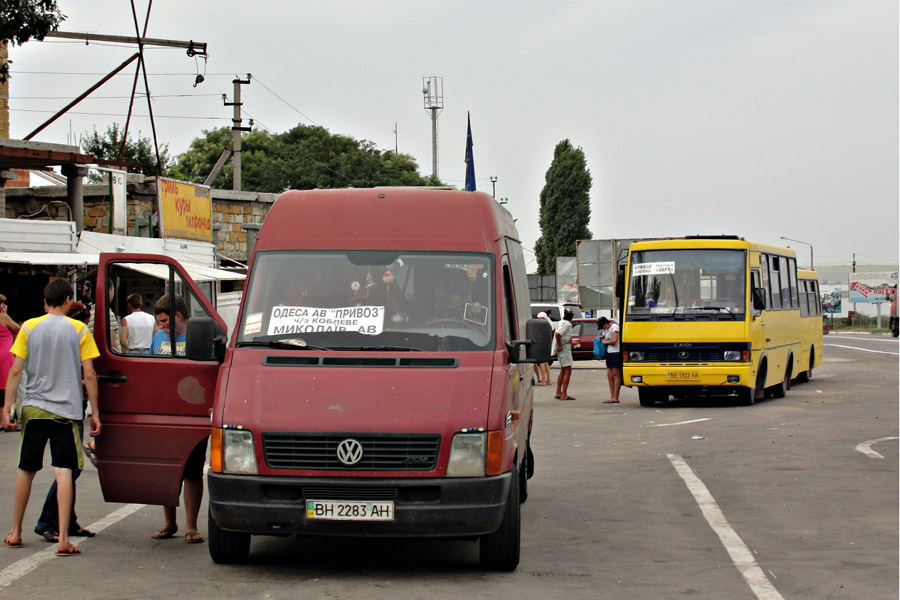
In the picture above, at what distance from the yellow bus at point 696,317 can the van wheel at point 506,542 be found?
13.3 m

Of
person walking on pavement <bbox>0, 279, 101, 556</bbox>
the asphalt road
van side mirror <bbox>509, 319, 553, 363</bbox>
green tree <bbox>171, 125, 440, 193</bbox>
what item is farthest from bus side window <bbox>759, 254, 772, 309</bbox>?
green tree <bbox>171, 125, 440, 193</bbox>

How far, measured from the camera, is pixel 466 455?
7.02 metres

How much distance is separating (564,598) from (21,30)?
1242cm

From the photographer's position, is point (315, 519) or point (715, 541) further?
point (715, 541)

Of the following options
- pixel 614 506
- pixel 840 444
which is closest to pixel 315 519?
pixel 614 506

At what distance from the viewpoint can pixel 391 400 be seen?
7.08 metres

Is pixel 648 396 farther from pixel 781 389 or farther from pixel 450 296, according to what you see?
pixel 450 296

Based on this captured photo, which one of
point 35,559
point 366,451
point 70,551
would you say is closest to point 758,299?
point 366,451

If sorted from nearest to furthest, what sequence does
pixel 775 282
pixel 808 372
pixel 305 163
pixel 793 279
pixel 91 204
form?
1. pixel 775 282
2. pixel 793 279
3. pixel 808 372
4. pixel 91 204
5. pixel 305 163

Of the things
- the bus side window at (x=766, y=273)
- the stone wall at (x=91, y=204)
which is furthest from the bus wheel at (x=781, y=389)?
the stone wall at (x=91, y=204)

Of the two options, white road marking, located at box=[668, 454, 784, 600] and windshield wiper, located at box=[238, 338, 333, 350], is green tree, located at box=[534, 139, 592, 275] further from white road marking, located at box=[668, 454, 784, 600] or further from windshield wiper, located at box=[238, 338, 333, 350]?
windshield wiper, located at box=[238, 338, 333, 350]

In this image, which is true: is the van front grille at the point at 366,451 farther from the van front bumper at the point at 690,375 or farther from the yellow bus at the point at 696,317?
the yellow bus at the point at 696,317

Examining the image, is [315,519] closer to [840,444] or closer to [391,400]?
[391,400]

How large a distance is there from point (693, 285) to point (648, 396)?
2.33 meters
